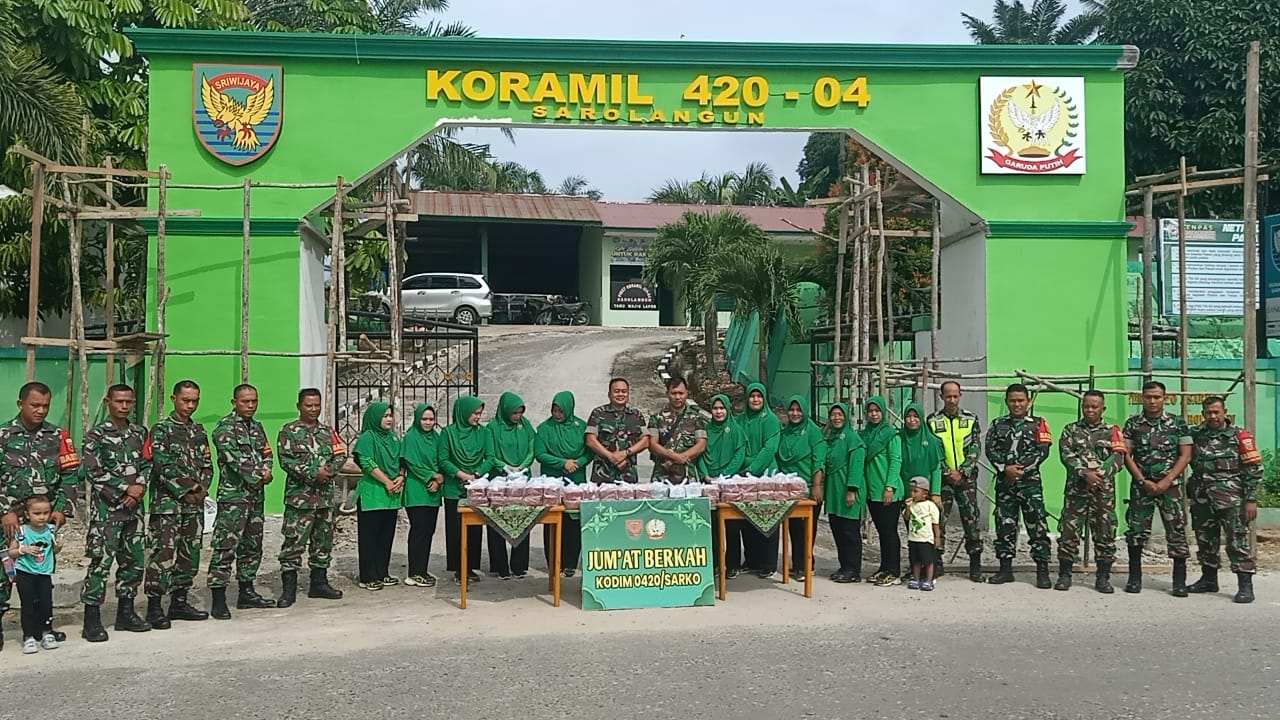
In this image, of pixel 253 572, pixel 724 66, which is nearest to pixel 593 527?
pixel 253 572

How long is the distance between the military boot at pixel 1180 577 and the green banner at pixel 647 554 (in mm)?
3360

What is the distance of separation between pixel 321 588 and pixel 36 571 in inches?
76.5

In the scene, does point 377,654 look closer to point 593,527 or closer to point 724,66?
point 593,527

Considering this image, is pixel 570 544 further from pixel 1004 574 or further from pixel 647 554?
pixel 1004 574

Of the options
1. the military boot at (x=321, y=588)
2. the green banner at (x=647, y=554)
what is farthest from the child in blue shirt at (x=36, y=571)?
the green banner at (x=647, y=554)

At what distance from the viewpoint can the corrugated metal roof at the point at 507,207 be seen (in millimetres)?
26812

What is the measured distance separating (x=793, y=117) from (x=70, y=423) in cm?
723

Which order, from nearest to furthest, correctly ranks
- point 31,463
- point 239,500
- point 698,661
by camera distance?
point 698,661, point 31,463, point 239,500

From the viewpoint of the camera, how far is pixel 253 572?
23.4 ft

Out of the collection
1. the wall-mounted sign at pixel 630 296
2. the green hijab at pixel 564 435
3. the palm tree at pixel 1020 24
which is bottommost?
the green hijab at pixel 564 435

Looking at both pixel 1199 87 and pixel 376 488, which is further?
pixel 1199 87

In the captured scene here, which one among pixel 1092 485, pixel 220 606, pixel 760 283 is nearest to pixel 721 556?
pixel 1092 485

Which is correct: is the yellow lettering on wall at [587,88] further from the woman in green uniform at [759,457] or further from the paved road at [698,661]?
the paved road at [698,661]

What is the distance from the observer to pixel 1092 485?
757cm
